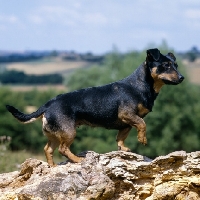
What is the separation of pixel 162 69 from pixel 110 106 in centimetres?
108

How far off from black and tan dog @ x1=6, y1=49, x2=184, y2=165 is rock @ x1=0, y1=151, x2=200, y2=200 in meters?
0.49

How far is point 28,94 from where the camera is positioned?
231 ft

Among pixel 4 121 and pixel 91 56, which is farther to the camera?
pixel 91 56

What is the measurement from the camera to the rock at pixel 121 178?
7.04 meters

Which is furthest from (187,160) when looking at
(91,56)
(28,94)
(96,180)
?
(91,56)

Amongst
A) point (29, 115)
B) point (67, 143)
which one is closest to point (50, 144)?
point (67, 143)

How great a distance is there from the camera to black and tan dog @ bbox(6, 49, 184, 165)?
7.75 metres

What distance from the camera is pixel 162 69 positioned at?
25.7 feet

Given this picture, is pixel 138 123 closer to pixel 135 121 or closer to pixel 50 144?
pixel 135 121

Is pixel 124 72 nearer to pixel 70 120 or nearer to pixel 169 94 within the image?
pixel 169 94

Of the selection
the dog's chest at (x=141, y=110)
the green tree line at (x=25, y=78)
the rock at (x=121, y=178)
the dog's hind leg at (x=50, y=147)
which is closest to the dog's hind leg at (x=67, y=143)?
the rock at (x=121, y=178)

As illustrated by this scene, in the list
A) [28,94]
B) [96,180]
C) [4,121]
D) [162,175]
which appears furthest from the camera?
[28,94]

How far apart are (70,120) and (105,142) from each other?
3632cm

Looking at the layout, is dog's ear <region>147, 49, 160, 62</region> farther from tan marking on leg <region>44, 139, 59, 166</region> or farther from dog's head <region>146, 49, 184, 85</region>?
tan marking on leg <region>44, 139, 59, 166</region>
